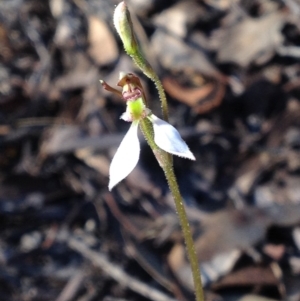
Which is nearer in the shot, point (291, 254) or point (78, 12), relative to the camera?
point (291, 254)

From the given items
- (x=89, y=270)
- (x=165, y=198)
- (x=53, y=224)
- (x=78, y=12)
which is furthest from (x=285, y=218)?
(x=78, y=12)

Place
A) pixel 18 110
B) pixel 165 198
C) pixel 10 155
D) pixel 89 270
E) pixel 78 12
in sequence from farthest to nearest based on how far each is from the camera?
pixel 78 12
pixel 18 110
pixel 10 155
pixel 165 198
pixel 89 270

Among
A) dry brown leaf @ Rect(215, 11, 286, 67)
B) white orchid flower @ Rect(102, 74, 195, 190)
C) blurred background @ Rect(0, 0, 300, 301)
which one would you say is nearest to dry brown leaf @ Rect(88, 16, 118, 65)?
blurred background @ Rect(0, 0, 300, 301)

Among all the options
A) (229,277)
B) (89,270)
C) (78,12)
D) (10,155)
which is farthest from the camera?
(78,12)

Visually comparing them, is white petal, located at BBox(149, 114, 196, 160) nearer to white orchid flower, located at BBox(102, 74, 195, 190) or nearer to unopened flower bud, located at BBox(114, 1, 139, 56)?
white orchid flower, located at BBox(102, 74, 195, 190)

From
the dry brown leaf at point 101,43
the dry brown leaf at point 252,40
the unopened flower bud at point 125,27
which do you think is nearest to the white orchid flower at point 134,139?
the unopened flower bud at point 125,27

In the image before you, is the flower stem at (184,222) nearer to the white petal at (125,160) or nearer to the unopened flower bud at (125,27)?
the white petal at (125,160)

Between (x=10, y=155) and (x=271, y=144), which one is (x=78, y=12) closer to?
(x=10, y=155)
